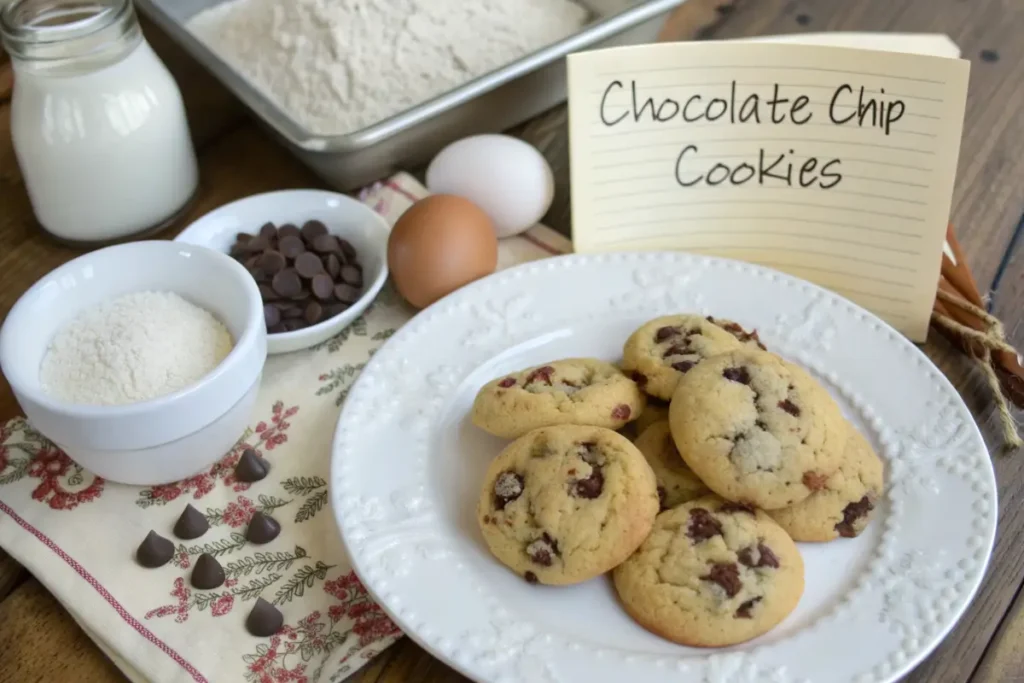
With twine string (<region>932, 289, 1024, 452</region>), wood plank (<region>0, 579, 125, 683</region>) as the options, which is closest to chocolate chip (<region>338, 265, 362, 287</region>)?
wood plank (<region>0, 579, 125, 683</region>)

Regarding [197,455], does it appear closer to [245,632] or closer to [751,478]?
[245,632]

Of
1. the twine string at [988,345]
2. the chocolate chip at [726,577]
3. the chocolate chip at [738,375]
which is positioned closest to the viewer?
the chocolate chip at [726,577]

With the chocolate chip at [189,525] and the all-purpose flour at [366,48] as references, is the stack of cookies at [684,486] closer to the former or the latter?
the chocolate chip at [189,525]

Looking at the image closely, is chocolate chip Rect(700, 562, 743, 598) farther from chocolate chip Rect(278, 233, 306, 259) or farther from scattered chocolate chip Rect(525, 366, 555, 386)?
chocolate chip Rect(278, 233, 306, 259)

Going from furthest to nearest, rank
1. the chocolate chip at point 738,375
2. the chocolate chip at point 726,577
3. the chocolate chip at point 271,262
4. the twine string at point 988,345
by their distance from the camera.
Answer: the chocolate chip at point 271,262
the twine string at point 988,345
the chocolate chip at point 738,375
the chocolate chip at point 726,577

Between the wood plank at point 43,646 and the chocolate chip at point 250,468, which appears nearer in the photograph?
the wood plank at point 43,646

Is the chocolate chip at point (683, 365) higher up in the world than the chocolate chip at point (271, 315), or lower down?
higher up

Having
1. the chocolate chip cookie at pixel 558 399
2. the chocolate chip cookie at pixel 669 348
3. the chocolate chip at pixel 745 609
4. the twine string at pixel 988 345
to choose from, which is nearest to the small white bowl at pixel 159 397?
the chocolate chip cookie at pixel 558 399
